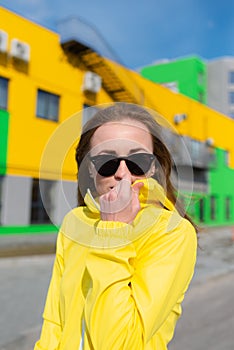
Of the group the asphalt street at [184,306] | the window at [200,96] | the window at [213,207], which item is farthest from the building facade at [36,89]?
the window at [200,96]

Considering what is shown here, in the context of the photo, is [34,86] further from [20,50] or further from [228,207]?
[228,207]

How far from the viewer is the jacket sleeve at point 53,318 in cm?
124

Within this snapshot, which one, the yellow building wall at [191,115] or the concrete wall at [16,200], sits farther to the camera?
the yellow building wall at [191,115]

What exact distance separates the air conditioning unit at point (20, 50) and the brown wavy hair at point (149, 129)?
14001 millimetres

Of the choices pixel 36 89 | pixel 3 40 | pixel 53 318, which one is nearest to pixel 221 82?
pixel 36 89

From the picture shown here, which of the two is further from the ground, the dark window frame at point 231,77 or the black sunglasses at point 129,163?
the dark window frame at point 231,77

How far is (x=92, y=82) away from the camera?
16.4 meters

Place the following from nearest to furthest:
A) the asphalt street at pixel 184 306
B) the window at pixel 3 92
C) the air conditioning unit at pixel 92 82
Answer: the asphalt street at pixel 184 306 < the window at pixel 3 92 < the air conditioning unit at pixel 92 82

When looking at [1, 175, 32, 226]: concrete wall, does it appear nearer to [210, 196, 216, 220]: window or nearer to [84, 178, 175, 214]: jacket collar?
[84, 178, 175, 214]: jacket collar

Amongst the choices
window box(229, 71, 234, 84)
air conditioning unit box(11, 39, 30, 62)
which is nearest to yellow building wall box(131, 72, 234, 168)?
air conditioning unit box(11, 39, 30, 62)

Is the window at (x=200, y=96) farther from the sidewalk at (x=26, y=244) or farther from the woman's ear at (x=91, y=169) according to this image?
the woman's ear at (x=91, y=169)

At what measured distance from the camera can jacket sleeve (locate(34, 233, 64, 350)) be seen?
4.08 feet

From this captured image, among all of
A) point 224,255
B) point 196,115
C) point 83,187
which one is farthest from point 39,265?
point 196,115

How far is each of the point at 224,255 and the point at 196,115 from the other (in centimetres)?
1594
